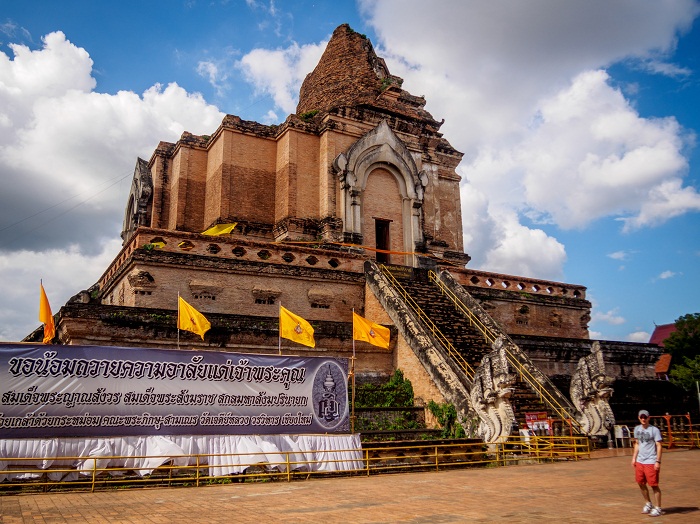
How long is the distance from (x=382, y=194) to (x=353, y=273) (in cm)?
598

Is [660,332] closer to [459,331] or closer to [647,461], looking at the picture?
[459,331]

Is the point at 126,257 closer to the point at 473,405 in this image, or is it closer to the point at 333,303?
the point at 333,303

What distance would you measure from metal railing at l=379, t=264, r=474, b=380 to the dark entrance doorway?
3893 mm

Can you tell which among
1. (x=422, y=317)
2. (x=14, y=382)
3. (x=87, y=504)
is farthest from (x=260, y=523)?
(x=422, y=317)

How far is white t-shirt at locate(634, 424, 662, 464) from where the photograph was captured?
8.41 meters

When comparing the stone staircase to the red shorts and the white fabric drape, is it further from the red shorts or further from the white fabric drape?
the red shorts

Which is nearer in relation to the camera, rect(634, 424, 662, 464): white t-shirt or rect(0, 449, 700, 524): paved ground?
rect(0, 449, 700, 524): paved ground

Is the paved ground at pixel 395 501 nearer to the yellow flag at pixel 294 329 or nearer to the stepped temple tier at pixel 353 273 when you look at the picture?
the stepped temple tier at pixel 353 273

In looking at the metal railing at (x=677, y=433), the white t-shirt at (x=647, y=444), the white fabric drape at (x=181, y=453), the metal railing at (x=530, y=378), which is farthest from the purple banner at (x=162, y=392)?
the metal railing at (x=677, y=433)

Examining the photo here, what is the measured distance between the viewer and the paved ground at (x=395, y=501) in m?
8.05

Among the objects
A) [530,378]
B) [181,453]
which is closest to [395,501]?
[181,453]

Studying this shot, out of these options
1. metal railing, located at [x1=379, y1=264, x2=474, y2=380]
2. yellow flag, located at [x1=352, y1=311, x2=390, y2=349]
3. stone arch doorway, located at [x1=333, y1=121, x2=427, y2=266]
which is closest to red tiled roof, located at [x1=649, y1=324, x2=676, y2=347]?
stone arch doorway, located at [x1=333, y1=121, x2=427, y2=266]

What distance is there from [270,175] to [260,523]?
20760mm

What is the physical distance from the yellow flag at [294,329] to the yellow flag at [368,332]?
1543 mm
